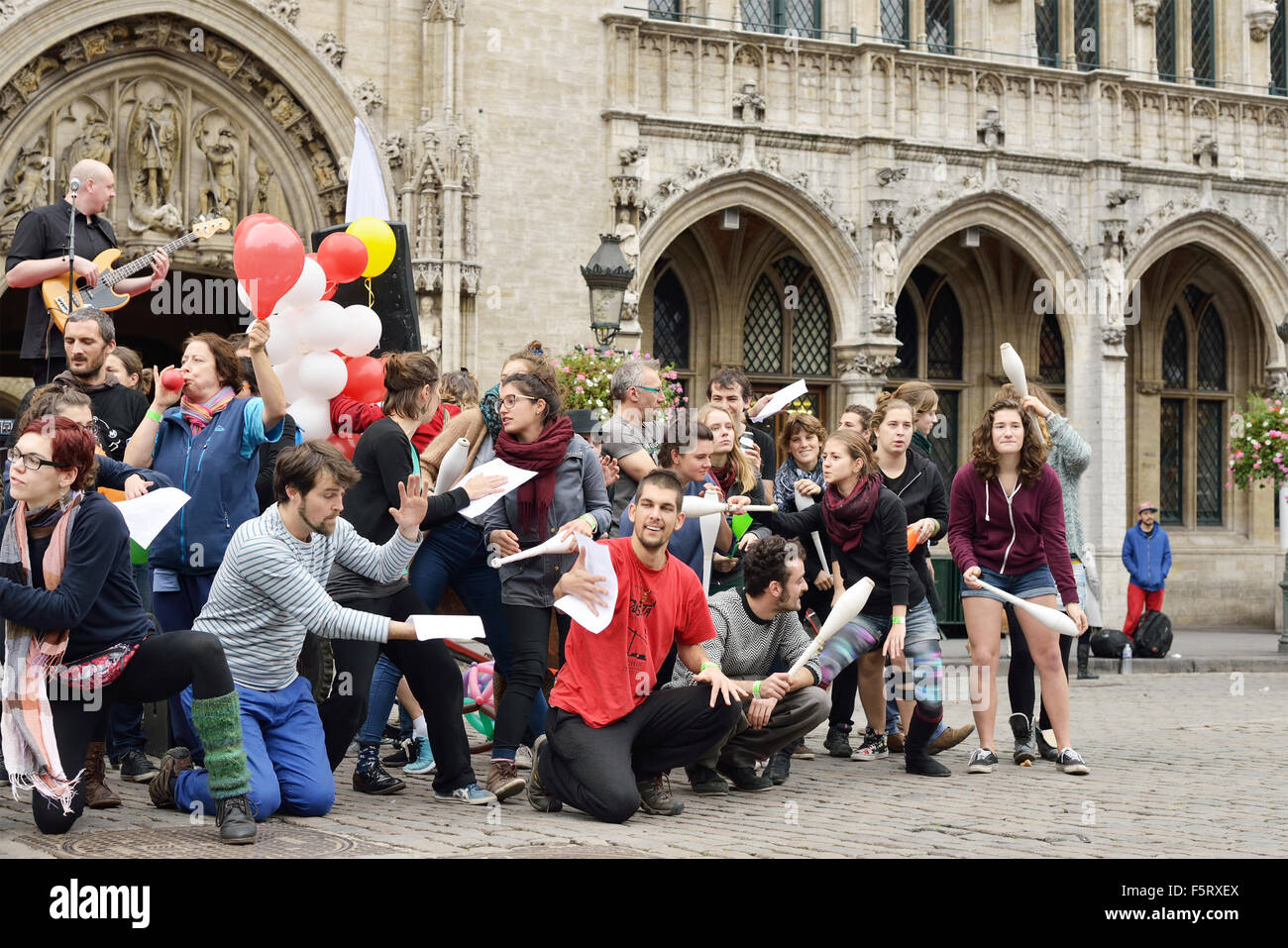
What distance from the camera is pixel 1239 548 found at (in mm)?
25266

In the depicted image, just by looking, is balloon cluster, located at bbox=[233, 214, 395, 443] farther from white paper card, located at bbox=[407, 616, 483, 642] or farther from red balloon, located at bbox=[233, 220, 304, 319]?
white paper card, located at bbox=[407, 616, 483, 642]

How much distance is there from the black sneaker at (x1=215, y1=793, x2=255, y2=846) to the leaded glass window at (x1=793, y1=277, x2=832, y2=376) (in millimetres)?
17342

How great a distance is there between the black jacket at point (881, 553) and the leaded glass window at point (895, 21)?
14283 millimetres

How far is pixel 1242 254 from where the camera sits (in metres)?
23.7

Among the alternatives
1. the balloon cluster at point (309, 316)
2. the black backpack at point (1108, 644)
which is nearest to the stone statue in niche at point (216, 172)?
the balloon cluster at point (309, 316)

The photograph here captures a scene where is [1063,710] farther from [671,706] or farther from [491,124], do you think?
[491,124]

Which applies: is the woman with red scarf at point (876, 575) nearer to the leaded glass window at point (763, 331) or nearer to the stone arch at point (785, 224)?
the stone arch at point (785, 224)

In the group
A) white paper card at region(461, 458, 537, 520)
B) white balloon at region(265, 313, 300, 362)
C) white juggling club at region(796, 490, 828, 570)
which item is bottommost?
white juggling club at region(796, 490, 828, 570)

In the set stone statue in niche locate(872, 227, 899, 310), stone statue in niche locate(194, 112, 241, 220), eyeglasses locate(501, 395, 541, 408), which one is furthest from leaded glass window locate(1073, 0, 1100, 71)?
eyeglasses locate(501, 395, 541, 408)

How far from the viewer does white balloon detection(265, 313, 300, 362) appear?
26.2 feet

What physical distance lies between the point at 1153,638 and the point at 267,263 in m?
12.3

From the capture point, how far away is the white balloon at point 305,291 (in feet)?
26.2

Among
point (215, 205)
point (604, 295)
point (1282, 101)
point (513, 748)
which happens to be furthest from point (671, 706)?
point (1282, 101)

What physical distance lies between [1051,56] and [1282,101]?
12.1 feet
